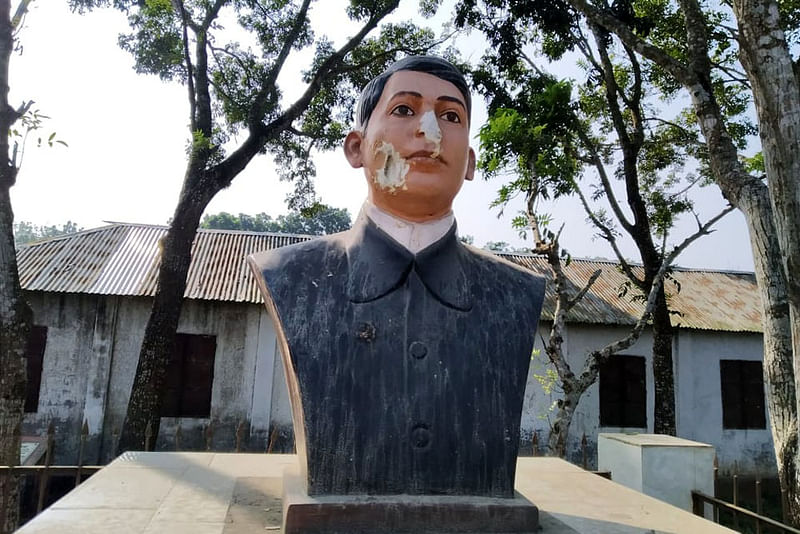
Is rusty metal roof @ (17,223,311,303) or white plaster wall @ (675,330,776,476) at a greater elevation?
rusty metal roof @ (17,223,311,303)

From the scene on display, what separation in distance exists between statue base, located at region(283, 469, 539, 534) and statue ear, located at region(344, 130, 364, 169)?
133 centimetres

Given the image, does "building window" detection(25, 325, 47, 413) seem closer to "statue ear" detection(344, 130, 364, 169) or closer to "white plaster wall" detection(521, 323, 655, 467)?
"white plaster wall" detection(521, 323, 655, 467)

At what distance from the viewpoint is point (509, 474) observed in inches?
85.4

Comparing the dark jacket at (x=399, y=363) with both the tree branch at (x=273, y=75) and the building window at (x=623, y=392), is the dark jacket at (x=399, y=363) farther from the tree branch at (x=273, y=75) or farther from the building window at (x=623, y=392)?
the building window at (x=623, y=392)

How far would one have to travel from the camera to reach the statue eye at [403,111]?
7.57ft

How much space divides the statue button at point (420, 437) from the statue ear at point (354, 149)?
1.12 m

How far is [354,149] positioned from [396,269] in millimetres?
597

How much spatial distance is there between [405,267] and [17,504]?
15.3ft

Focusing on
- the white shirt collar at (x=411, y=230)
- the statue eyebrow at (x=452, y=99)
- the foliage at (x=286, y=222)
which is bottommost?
→ the white shirt collar at (x=411, y=230)

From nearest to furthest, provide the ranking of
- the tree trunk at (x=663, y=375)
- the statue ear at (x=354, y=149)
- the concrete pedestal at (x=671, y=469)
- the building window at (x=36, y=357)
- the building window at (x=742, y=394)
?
the statue ear at (x=354, y=149) → the concrete pedestal at (x=671, y=469) → the tree trunk at (x=663, y=375) → the building window at (x=36, y=357) → the building window at (x=742, y=394)

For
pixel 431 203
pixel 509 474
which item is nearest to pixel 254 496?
pixel 509 474

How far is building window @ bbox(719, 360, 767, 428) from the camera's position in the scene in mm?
11531

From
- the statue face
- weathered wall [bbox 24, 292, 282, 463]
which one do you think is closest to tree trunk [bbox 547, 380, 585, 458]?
the statue face

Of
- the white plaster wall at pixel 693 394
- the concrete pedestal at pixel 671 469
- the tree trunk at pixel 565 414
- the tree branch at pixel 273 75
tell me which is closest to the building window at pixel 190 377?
the tree branch at pixel 273 75
